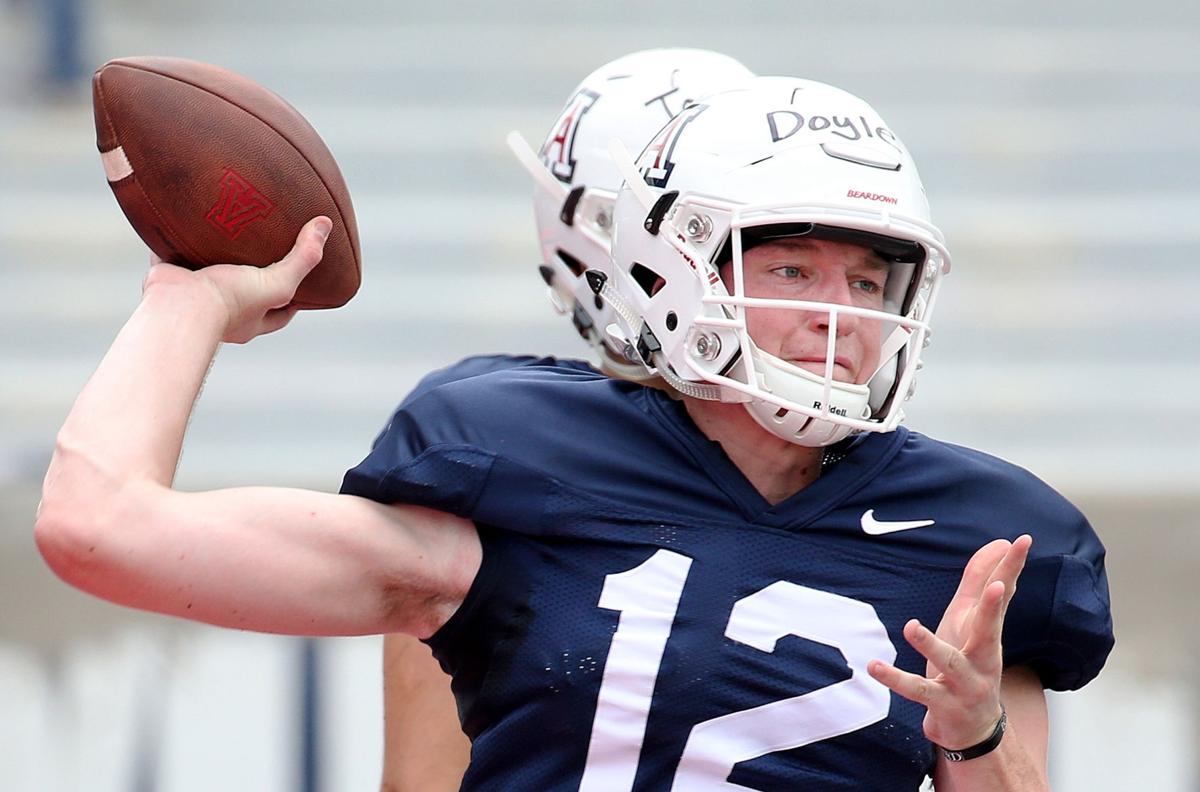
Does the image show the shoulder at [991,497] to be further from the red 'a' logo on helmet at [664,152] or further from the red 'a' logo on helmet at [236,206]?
the red 'a' logo on helmet at [236,206]

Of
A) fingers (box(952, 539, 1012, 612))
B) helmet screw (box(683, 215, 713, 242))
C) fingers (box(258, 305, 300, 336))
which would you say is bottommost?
fingers (box(952, 539, 1012, 612))

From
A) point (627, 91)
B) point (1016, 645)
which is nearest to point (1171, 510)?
point (627, 91)

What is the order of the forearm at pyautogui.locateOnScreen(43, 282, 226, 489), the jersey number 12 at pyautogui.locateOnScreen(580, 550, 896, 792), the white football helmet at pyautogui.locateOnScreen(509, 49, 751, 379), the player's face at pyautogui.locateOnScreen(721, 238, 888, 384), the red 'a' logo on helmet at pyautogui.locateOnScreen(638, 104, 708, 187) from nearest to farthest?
Answer: the forearm at pyautogui.locateOnScreen(43, 282, 226, 489), the jersey number 12 at pyautogui.locateOnScreen(580, 550, 896, 792), the player's face at pyautogui.locateOnScreen(721, 238, 888, 384), the red 'a' logo on helmet at pyautogui.locateOnScreen(638, 104, 708, 187), the white football helmet at pyautogui.locateOnScreen(509, 49, 751, 379)

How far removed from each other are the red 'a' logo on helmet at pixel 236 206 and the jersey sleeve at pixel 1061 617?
3.14 feet

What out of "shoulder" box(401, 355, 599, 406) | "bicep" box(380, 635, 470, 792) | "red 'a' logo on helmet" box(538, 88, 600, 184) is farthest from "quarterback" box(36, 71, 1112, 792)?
"red 'a' logo on helmet" box(538, 88, 600, 184)

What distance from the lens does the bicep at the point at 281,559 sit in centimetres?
167

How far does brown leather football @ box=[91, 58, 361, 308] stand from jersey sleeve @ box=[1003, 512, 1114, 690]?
0.89 metres

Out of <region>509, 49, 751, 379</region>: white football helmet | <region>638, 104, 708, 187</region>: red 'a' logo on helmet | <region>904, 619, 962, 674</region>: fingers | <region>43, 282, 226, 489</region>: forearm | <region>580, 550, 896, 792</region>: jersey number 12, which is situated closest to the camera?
<region>904, 619, 962, 674</region>: fingers

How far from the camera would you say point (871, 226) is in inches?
75.9

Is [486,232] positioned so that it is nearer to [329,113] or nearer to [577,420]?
[329,113]

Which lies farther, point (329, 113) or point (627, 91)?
point (329, 113)

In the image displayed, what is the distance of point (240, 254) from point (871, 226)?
71cm

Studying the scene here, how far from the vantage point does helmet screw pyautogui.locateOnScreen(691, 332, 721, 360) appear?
1942mm

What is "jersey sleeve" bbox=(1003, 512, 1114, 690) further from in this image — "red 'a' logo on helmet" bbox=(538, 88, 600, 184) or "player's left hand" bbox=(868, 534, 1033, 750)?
"red 'a' logo on helmet" bbox=(538, 88, 600, 184)
